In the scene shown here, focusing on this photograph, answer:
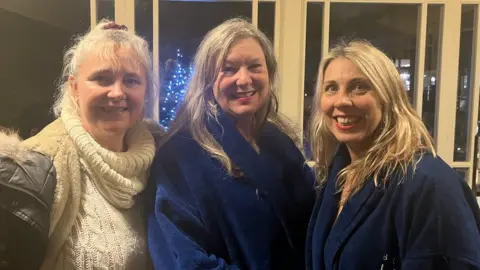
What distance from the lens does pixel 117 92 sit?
4.26ft

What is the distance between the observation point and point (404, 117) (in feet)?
3.79

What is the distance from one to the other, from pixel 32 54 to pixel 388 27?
1893mm

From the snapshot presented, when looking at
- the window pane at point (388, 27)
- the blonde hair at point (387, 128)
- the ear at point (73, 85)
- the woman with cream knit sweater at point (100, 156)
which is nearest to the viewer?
the blonde hair at point (387, 128)

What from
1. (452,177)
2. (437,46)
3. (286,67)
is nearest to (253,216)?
(452,177)

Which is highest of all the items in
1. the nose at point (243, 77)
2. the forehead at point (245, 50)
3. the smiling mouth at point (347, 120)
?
the forehead at point (245, 50)

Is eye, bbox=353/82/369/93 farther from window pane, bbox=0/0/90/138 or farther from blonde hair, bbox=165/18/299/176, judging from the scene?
window pane, bbox=0/0/90/138

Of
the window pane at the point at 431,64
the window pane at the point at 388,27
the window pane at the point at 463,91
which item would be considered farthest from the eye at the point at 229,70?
the window pane at the point at 463,91

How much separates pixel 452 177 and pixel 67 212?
37.6 inches

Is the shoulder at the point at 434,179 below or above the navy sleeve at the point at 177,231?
above

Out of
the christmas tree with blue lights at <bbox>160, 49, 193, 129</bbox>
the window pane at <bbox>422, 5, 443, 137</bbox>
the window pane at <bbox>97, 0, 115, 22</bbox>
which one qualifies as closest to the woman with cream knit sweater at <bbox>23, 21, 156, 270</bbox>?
the christmas tree with blue lights at <bbox>160, 49, 193, 129</bbox>

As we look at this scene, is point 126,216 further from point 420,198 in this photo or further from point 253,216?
point 420,198

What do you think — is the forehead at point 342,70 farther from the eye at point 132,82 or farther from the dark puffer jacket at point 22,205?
the dark puffer jacket at point 22,205

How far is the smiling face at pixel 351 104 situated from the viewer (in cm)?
119

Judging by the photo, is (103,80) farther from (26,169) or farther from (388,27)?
(388,27)
